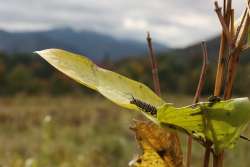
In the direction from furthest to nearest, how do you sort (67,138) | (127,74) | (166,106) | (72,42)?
(72,42) < (127,74) < (67,138) < (166,106)

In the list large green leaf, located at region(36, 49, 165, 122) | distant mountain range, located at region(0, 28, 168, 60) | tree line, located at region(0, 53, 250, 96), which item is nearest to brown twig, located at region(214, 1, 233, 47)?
large green leaf, located at region(36, 49, 165, 122)

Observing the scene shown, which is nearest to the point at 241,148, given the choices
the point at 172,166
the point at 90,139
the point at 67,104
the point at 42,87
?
the point at 90,139

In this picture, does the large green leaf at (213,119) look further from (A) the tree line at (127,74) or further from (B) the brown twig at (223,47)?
(A) the tree line at (127,74)

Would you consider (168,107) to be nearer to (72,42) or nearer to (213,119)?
(213,119)

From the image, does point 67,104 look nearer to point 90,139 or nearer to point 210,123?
point 90,139

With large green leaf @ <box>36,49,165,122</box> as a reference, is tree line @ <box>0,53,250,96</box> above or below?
below

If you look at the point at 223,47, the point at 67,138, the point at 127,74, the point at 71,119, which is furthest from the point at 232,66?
the point at 127,74

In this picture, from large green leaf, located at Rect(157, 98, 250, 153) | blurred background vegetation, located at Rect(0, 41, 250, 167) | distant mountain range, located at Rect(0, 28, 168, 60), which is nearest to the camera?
large green leaf, located at Rect(157, 98, 250, 153)

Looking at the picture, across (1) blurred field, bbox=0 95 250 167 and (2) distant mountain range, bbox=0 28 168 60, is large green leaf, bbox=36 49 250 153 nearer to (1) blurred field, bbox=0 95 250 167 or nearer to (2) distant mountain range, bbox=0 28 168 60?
(1) blurred field, bbox=0 95 250 167
